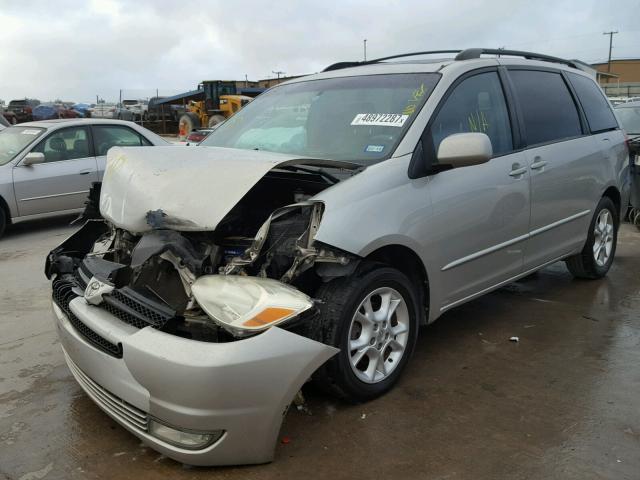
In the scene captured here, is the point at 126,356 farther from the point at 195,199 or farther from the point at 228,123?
the point at 228,123

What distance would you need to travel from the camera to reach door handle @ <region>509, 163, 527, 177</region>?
152 inches

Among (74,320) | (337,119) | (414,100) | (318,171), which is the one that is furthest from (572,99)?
(74,320)

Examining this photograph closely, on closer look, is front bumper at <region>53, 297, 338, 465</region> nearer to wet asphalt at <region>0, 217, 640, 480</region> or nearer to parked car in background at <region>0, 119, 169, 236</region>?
wet asphalt at <region>0, 217, 640, 480</region>

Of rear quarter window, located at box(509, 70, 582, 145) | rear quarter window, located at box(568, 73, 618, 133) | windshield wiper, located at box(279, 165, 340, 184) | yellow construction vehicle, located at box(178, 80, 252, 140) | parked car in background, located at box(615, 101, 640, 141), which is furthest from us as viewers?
yellow construction vehicle, located at box(178, 80, 252, 140)

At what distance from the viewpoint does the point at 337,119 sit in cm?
372

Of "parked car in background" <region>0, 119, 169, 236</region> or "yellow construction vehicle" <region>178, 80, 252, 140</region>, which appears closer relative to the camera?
"parked car in background" <region>0, 119, 169, 236</region>

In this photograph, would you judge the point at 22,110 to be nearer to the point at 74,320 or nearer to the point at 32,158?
the point at 32,158

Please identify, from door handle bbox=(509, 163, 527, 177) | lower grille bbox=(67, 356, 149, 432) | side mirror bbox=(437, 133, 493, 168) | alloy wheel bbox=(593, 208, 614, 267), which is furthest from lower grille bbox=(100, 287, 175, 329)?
alloy wheel bbox=(593, 208, 614, 267)

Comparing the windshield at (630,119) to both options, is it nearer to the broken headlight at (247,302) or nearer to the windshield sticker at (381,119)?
the windshield sticker at (381,119)

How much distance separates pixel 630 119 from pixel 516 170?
19.5ft

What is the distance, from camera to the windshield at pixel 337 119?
344cm

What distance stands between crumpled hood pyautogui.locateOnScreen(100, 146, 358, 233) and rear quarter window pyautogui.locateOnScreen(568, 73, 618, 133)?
9.11ft

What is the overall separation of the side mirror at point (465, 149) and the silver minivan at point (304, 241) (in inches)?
0.4

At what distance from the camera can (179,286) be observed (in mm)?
2869
